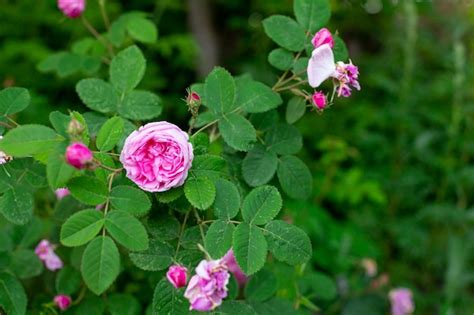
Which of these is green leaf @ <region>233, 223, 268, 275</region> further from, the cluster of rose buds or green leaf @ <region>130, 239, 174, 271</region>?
the cluster of rose buds

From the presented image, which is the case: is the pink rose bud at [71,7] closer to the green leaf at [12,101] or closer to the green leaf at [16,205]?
the green leaf at [12,101]

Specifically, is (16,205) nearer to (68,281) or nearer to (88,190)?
(88,190)

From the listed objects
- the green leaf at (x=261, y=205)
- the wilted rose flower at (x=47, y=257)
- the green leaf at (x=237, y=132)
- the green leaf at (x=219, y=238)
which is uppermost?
the green leaf at (x=237, y=132)

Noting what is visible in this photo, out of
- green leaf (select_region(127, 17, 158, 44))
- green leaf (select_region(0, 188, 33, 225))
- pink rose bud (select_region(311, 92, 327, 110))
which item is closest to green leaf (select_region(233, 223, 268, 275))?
pink rose bud (select_region(311, 92, 327, 110))

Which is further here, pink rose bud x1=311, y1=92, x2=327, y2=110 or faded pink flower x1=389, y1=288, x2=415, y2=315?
faded pink flower x1=389, y1=288, x2=415, y2=315

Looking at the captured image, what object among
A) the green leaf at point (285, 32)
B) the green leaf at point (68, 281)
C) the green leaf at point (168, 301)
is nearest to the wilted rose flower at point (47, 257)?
the green leaf at point (68, 281)

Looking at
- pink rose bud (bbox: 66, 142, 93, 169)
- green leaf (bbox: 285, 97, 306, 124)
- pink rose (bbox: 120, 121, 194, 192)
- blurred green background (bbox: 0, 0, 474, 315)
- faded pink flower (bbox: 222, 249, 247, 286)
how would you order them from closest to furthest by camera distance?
pink rose bud (bbox: 66, 142, 93, 169), pink rose (bbox: 120, 121, 194, 192), green leaf (bbox: 285, 97, 306, 124), faded pink flower (bbox: 222, 249, 247, 286), blurred green background (bbox: 0, 0, 474, 315)

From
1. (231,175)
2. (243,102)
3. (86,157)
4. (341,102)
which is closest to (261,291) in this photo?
(231,175)
